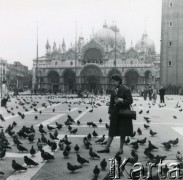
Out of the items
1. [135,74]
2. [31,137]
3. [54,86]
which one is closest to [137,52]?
[135,74]

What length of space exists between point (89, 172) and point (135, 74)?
75570 millimetres

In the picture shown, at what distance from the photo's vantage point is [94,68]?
3243 inches

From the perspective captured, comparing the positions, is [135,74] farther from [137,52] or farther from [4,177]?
[4,177]

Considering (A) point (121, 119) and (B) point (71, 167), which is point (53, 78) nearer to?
(A) point (121, 119)

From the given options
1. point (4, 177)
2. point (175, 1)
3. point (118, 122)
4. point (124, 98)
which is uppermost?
point (175, 1)

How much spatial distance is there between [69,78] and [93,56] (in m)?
7.49

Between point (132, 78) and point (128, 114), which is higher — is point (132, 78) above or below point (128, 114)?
above

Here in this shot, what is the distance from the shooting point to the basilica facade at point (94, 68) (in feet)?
264

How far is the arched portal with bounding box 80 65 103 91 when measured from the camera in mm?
82244

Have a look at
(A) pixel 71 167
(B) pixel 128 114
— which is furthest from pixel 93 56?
(A) pixel 71 167

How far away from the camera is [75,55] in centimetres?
7988

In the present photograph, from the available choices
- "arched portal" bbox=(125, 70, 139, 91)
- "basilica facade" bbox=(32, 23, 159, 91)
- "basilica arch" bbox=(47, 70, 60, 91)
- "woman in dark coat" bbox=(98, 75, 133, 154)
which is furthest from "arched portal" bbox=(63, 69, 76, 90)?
"woman in dark coat" bbox=(98, 75, 133, 154)

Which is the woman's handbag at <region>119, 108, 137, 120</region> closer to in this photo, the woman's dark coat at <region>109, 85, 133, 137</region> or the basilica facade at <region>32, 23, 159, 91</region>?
the woman's dark coat at <region>109, 85, 133, 137</region>

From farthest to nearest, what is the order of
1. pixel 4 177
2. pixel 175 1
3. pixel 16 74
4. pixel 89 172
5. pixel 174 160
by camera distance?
pixel 16 74 → pixel 175 1 → pixel 174 160 → pixel 89 172 → pixel 4 177
